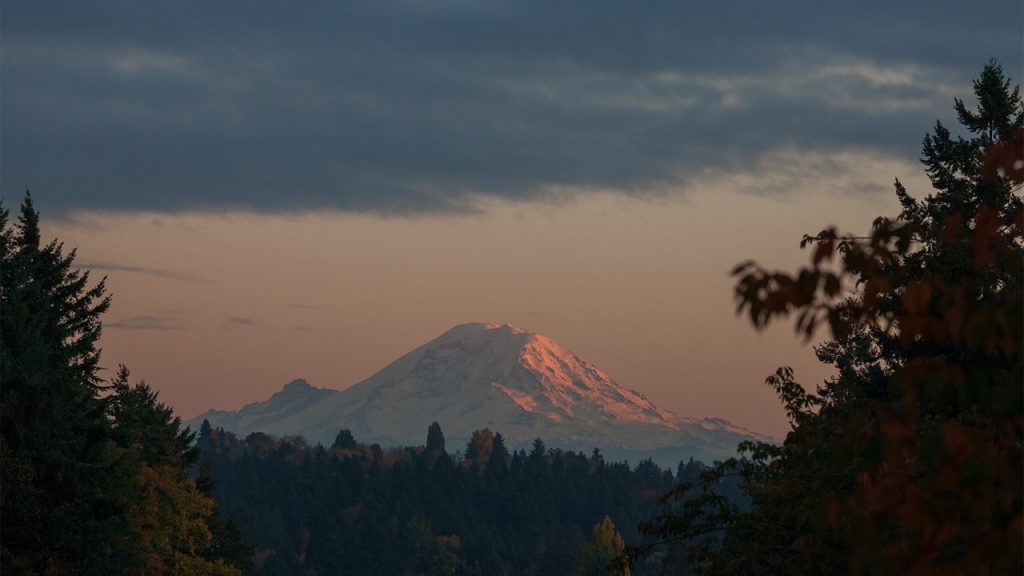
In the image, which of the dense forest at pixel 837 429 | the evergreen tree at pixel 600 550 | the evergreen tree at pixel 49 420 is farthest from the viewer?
the evergreen tree at pixel 600 550

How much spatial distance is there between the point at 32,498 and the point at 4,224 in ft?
42.2

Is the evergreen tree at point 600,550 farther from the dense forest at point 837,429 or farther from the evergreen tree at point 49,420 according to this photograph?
the evergreen tree at point 49,420

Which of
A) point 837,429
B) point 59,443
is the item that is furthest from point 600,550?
point 837,429

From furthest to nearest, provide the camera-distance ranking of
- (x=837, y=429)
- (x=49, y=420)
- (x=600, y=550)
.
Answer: (x=600, y=550)
(x=49, y=420)
(x=837, y=429)

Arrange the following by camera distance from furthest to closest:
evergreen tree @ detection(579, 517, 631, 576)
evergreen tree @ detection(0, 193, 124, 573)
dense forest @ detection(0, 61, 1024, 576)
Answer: evergreen tree @ detection(579, 517, 631, 576), evergreen tree @ detection(0, 193, 124, 573), dense forest @ detection(0, 61, 1024, 576)

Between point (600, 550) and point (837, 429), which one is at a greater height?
point (600, 550)

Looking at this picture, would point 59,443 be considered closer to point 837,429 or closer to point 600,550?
point 837,429

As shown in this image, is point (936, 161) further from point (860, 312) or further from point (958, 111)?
point (860, 312)

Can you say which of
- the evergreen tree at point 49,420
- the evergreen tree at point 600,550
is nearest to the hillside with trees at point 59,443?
the evergreen tree at point 49,420

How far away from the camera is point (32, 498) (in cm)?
3528

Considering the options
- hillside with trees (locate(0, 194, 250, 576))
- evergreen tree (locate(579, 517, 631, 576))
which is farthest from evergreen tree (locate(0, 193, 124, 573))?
evergreen tree (locate(579, 517, 631, 576))

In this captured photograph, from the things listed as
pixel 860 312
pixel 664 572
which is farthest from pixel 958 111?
pixel 664 572

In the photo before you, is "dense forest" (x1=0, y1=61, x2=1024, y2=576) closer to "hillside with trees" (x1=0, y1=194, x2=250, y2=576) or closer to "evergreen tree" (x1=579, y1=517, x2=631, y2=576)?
"hillside with trees" (x1=0, y1=194, x2=250, y2=576)

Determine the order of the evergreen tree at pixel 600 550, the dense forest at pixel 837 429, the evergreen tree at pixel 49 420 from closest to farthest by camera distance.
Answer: the dense forest at pixel 837 429
the evergreen tree at pixel 49 420
the evergreen tree at pixel 600 550
